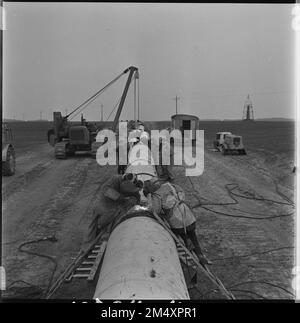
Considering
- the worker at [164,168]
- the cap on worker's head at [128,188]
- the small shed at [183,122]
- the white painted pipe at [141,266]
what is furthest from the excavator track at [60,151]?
the white painted pipe at [141,266]

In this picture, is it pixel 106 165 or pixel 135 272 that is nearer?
pixel 135 272

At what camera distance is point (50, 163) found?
978 inches

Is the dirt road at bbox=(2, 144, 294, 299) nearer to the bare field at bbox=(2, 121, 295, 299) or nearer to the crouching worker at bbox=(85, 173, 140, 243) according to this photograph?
the bare field at bbox=(2, 121, 295, 299)

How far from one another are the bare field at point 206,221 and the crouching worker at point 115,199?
48.3 inches

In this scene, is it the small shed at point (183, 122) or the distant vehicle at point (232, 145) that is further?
the small shed at point (183, 122)

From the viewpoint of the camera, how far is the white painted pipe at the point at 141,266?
4418mm

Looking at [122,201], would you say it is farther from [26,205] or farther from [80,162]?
[80,162]

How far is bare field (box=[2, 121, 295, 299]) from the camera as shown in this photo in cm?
838

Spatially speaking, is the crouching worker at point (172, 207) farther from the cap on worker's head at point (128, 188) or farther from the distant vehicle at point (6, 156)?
the distant vehicle at point (6, 156)

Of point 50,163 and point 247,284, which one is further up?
point 50,163

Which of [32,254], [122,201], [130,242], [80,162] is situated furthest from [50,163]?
[130,242]

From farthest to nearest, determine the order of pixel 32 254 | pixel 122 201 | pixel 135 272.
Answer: pixel 32 254
pixel 122 201
pixel 135 272
